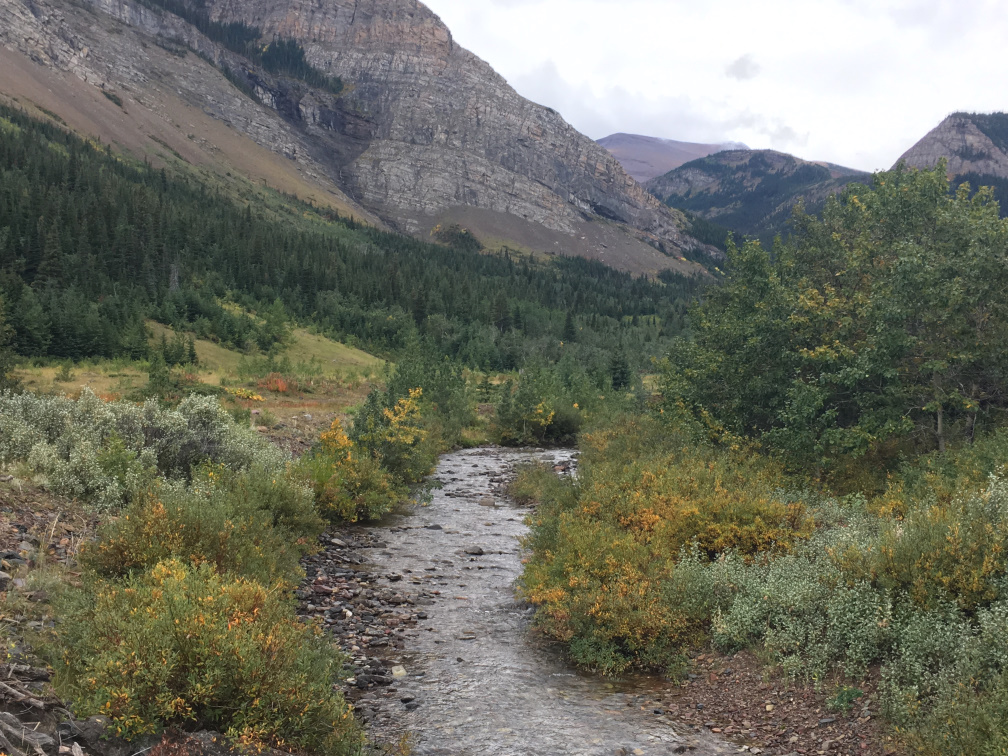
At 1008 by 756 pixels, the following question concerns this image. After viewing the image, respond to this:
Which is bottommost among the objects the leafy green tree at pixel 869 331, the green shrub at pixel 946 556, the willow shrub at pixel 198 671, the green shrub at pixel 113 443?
the green shrub at pixel 113 443

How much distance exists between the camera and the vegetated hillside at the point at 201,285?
50.2 metres

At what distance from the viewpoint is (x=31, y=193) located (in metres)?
78.9

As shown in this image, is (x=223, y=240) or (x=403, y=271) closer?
(x=223, y=240)

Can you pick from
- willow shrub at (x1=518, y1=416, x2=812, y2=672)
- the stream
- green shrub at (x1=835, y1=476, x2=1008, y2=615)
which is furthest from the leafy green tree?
the stream

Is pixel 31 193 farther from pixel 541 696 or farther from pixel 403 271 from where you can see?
pixel 541 696

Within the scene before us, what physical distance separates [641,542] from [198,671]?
29.0 feet

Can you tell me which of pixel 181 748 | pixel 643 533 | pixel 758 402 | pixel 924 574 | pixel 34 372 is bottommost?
pixel 34 372

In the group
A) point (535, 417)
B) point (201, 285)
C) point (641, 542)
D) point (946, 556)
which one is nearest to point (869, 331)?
point (641, 542)

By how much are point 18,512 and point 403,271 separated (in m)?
118

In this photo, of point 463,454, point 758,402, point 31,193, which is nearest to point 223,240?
point 31,193

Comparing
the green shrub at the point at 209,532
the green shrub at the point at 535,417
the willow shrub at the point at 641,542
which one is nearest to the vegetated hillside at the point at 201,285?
the green shrub at the point at 535,417

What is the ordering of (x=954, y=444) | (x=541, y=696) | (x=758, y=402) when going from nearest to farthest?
(x=541, y=696) < (x=954, y=444) < (x=758, y=402)

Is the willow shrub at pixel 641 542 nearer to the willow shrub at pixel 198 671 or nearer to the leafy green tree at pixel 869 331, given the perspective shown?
the leafy green tree at pixel 869 331

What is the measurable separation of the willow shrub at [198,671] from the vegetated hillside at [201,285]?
1630 inches
